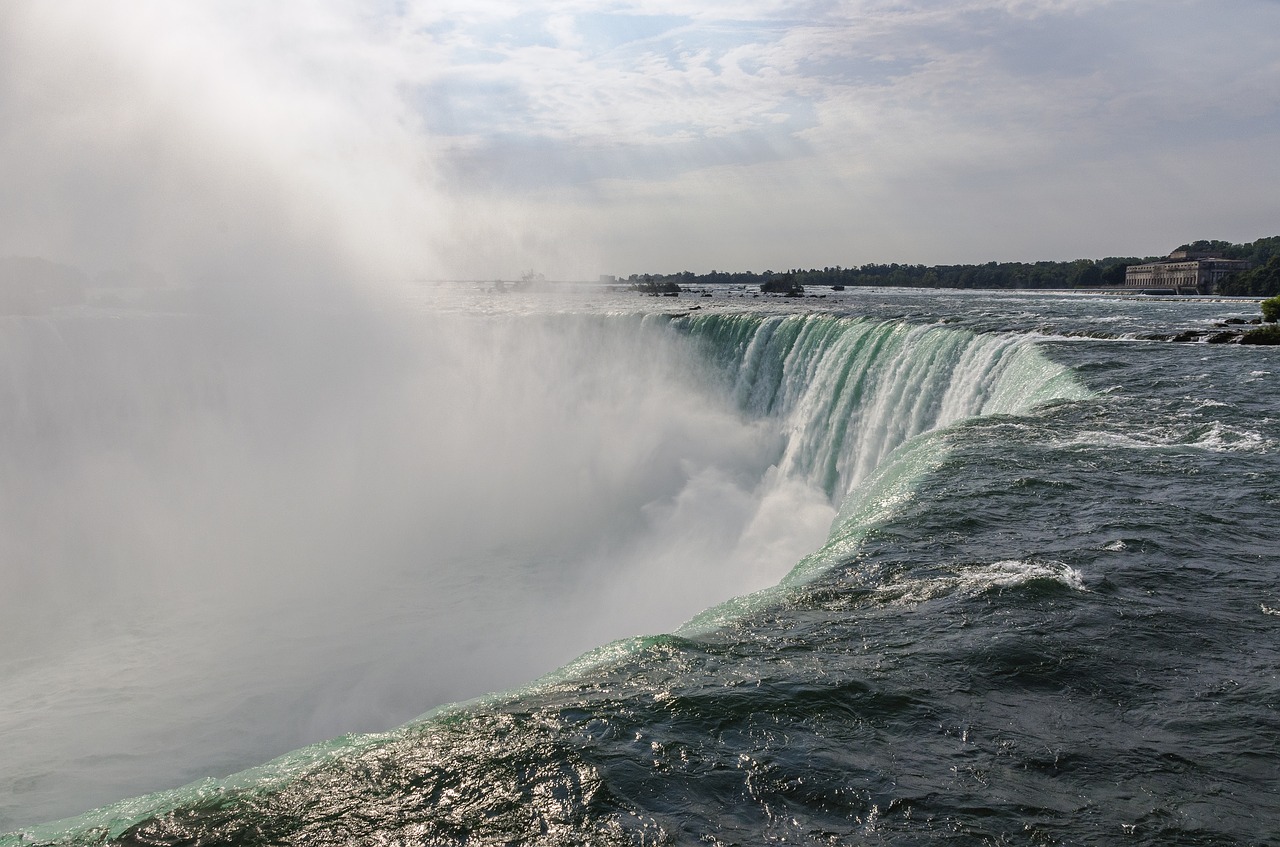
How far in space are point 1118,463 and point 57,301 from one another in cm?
2644

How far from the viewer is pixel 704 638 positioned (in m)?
6.31

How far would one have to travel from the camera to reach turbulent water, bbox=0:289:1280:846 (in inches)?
171

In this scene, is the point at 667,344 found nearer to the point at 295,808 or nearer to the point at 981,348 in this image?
the point at 981,348

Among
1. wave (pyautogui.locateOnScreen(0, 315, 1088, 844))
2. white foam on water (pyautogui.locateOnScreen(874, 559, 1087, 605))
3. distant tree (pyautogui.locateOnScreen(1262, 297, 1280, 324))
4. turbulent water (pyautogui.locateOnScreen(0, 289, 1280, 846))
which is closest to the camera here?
turbulent water (pyautogui.locateOnScreen(0, 289, 1280, 846))

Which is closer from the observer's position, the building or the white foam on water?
the white foam on water

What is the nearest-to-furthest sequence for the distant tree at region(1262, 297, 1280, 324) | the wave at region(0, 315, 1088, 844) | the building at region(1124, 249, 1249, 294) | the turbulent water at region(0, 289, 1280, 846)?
the turbulent water at region(0, 289, 1280, 846), the wave at region(0, 315, 1088, 844), the distant tree at region(1262, 297, 1280, 324), the building at region(1124, 249, 1249, 294)

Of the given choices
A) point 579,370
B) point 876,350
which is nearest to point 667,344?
point 579,370

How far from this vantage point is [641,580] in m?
16.9

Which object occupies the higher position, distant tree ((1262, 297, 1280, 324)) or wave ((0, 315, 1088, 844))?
distant tree ((1262, 297, 1280, 324))

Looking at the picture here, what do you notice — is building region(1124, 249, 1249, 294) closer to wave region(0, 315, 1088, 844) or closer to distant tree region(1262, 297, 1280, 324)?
distant tree region(1262, 297, 1280, 324)

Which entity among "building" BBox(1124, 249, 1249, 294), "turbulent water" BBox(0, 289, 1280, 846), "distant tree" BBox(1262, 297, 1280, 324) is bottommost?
"turbulent water" BBox(0, 289, 1280, 846)

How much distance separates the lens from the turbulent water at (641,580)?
4355 millimetres

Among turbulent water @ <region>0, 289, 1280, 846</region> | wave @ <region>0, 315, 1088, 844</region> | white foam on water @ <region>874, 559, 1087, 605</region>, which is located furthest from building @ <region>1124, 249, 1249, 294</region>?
white foam on water @ <region>874, 559, 1087, 605</region>

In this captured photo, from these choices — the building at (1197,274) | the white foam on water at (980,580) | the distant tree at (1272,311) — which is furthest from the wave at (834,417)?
the building at (1197,274)
